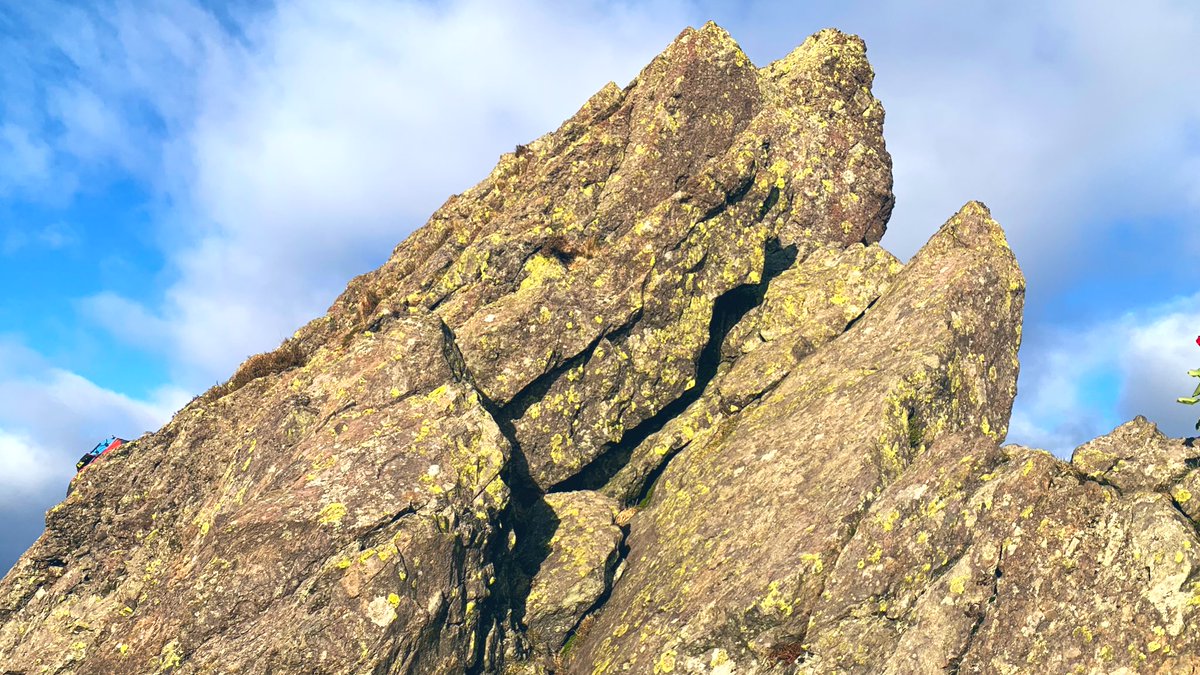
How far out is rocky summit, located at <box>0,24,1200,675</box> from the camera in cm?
1638

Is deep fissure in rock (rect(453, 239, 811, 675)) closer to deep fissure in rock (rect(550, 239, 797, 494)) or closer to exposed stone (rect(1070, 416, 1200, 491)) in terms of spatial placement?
deep fissure in rock (rect(550, 239, 797, 494))

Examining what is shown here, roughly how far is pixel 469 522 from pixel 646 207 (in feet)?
43.4

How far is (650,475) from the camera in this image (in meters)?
25.2

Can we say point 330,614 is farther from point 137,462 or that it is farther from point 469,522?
point 137,462

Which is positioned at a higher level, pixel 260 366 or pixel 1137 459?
pixel 260 366

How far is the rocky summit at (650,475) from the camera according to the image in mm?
16375

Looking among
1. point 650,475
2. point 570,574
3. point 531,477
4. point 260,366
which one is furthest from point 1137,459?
point 260,366

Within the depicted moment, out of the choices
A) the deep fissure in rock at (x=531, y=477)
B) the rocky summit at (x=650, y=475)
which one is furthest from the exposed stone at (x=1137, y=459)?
the deep fissure in rock at (x=531, y=477)

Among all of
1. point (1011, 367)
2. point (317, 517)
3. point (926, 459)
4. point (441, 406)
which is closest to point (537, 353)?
point (441, 406)

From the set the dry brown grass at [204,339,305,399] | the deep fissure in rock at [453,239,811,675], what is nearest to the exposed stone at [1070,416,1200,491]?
the deep fissure in rock at [453,239,811,675]

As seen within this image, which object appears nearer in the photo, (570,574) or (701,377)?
(570,574)

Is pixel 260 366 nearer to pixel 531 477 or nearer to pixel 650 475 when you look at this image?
pixel 531 477

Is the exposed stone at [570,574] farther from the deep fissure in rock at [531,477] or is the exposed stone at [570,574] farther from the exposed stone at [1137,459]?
the exposed stone at [1137,459]

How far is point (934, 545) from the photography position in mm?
17203
